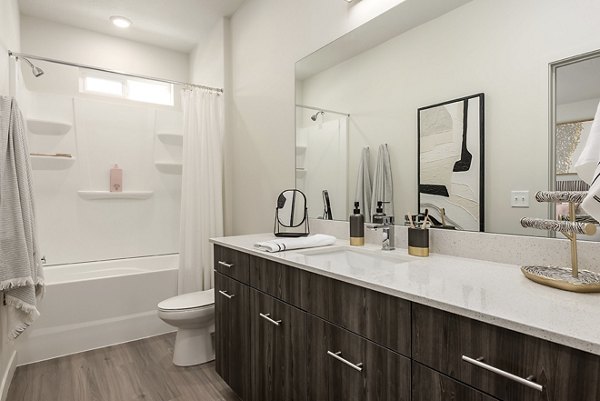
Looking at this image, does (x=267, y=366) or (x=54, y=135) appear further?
(x=54, y=135)

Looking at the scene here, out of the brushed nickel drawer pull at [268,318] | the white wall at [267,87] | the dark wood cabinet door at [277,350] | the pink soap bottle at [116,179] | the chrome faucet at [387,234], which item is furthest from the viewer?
the pink soap bottle at [116,179]

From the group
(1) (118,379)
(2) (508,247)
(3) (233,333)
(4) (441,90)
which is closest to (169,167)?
(1) (118,379)

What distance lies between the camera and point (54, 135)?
324 cm

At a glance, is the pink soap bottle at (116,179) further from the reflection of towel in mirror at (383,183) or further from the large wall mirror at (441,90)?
the reflection of towel in mirror at (383,183)

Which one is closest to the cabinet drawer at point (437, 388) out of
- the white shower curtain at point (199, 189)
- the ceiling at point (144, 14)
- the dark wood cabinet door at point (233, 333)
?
the dark wood cabinet door at point (233, 333)

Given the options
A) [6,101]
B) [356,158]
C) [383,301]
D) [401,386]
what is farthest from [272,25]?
[401,386]

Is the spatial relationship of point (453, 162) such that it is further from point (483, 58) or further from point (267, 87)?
point (267, 87)

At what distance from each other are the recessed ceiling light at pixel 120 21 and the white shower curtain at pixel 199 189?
1005 millimetres

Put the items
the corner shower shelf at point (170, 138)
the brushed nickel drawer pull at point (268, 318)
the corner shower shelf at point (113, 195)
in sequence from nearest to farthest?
1. the brushed nickel drawer pull at point (268, 318)
2. the corner shower shelf at point (113, 195)
3. the corner shower shelf at point (170, 138)

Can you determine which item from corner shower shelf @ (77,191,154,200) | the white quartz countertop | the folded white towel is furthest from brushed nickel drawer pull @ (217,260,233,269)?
corner shower shelf @ (77,191,154,200)

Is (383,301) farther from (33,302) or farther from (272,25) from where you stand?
(272,25)

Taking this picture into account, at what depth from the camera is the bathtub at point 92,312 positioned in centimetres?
252

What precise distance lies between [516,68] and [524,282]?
790mm

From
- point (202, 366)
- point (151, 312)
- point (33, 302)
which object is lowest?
point (202, 366)
